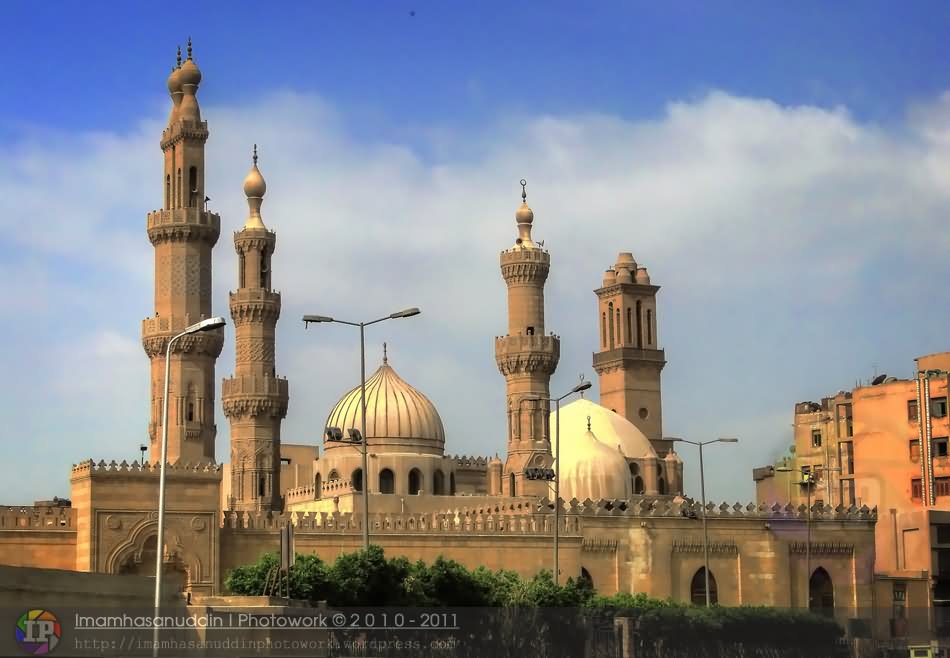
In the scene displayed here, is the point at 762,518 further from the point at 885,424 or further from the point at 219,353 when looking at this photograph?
the point at 219,353

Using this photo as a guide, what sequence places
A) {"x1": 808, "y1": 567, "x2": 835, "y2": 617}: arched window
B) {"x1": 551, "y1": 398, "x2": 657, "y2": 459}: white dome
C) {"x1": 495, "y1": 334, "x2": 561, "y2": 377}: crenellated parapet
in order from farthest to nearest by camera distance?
{"x1": 551, "y1": 398, "x2": 657, "y2": 459}: white dome, {"x1": 495, "y1": 334, "x2": 561, "y2": 377}: crenellated parapet, {"x1": 808, "y1": 567, "x2": 835, "y2": 617}: arched window

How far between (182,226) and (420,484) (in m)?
13.2

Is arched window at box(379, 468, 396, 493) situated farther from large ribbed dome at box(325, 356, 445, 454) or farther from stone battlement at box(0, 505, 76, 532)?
stone battlement at box(0, 505, 76, 532)

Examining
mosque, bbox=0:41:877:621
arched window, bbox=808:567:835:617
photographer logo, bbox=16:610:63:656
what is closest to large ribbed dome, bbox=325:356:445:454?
mosque, bbox=0:41:877:621

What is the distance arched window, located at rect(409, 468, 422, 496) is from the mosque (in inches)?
2.7

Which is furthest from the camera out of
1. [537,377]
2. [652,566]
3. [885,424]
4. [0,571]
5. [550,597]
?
[885,424]

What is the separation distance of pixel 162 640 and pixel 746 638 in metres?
22.1

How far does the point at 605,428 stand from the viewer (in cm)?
6838

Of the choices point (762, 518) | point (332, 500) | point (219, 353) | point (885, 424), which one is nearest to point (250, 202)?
point (219, 353)

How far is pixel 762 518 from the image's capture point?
192ft

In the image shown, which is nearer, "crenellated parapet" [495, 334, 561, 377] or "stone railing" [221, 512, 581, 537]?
"stone railing" [221, 512, 581, 537]

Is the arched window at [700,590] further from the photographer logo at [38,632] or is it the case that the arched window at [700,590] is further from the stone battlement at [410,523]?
the photographer logo at [38,632]

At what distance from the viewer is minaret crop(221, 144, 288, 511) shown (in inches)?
2335

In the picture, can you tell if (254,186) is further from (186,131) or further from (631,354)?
(631,354)
